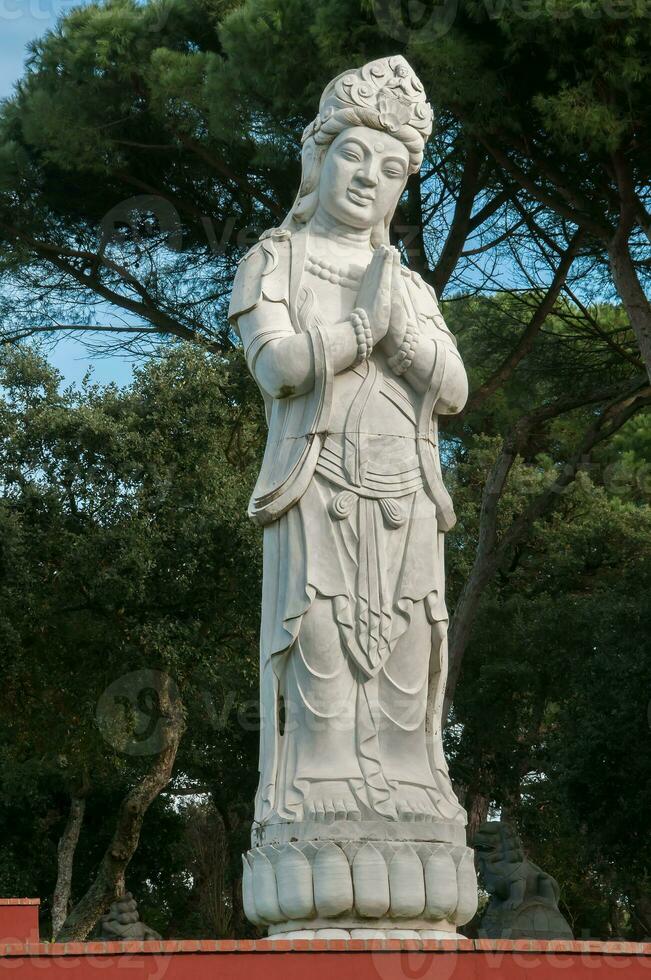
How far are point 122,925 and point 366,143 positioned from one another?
8.68 m

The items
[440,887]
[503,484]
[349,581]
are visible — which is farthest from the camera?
[503,484]

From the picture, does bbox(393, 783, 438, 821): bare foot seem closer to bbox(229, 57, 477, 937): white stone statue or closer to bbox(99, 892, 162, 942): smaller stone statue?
bbox(229, 57, 477, 937): white stone statue

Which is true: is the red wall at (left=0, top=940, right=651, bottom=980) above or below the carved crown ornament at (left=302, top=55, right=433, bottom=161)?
below

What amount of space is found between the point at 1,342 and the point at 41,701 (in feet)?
14.4

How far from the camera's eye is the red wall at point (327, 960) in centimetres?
449

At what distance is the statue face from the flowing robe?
40 cm

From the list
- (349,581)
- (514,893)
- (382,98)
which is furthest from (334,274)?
(514,893)

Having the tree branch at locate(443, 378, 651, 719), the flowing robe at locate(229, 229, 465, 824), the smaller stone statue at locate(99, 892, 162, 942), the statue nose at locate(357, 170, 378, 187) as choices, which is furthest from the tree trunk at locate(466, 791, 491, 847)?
the statue nose at locate(357, 170, 378, 187)

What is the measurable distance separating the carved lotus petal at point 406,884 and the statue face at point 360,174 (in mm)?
2914

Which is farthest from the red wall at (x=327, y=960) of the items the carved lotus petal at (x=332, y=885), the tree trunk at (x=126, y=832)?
→ the tree trunk at (x=126, y=832)

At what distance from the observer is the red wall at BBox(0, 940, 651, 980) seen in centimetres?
449

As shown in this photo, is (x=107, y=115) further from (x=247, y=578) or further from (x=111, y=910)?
(x=111, y=910)

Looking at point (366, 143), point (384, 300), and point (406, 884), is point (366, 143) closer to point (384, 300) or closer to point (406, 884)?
point (384, 300)

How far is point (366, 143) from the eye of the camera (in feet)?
21.5
